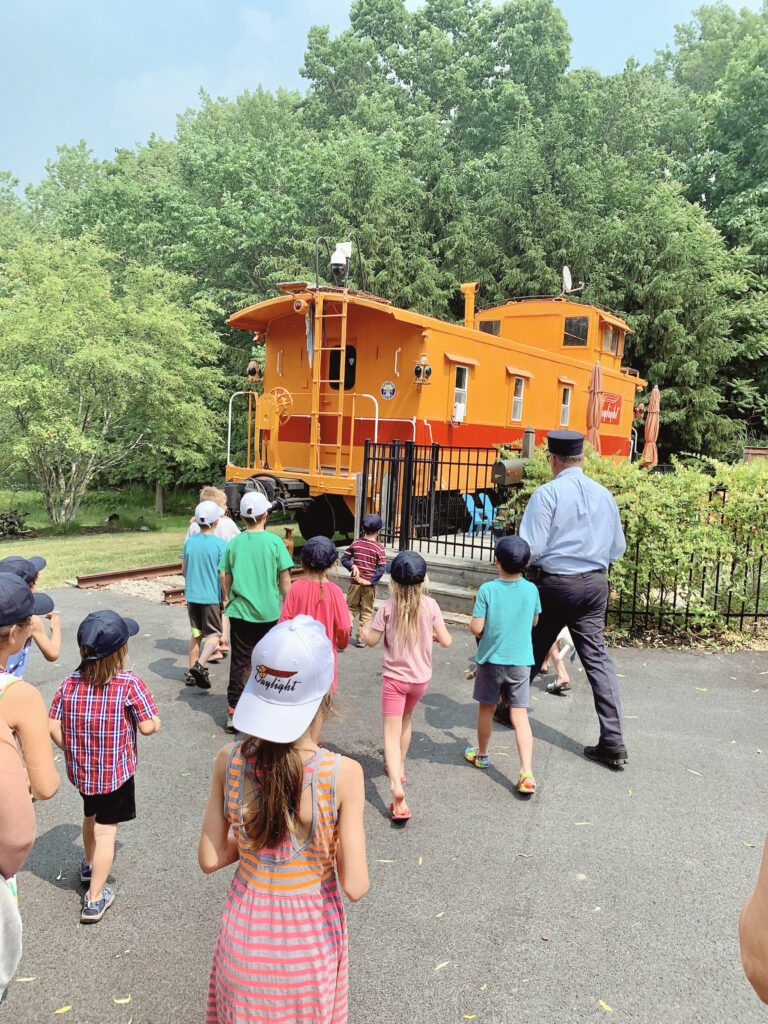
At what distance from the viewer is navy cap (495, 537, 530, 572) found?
14.2 feet

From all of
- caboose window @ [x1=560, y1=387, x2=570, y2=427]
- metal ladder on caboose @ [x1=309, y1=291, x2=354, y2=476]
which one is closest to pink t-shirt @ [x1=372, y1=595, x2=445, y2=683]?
metal ladder on caboose @ [x1=309, y1=291, x2=354, y2=476]

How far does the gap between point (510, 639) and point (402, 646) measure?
688mm

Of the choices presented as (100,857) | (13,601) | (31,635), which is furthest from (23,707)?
(31,635)

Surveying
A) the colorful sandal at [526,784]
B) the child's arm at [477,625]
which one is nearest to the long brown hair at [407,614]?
the child's arm at [477,625]

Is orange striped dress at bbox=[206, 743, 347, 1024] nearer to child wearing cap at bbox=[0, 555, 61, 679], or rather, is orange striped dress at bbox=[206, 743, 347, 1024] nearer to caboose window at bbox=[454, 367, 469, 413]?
child wearing cap at bbox=[0, 555, 61, 679]

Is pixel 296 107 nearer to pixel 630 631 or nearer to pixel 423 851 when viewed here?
pixel 630 631

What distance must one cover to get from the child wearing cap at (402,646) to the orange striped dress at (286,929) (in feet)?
7.32

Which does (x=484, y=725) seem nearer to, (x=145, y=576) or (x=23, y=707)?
(x=23, y=707)

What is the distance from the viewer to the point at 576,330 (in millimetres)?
15539

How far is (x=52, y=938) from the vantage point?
304 centimetres

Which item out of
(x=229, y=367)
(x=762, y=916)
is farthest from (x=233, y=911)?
(x=229, y=367)

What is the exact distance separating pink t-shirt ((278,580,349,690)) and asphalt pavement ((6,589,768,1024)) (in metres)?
0.98

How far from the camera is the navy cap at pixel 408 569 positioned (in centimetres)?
404

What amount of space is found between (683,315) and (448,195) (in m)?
9.26
